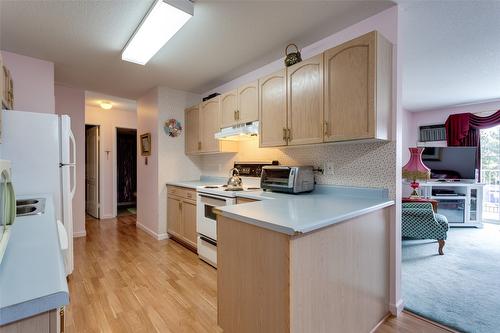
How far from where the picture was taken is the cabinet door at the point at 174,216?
3.52 m

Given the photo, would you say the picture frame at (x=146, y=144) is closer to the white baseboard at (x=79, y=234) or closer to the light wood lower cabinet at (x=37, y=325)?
the white baseboard at (x=79, y=234)

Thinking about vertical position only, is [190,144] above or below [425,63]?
below

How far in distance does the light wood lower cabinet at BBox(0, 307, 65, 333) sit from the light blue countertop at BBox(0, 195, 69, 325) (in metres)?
0.02

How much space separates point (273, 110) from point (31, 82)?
8.99 ft

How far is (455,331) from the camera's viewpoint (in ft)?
5.64

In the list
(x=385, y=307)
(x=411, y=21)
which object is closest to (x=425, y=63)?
(x=411, y=21)

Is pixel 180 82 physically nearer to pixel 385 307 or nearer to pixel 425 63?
pixel 425 63

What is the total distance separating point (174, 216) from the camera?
3.64 meters

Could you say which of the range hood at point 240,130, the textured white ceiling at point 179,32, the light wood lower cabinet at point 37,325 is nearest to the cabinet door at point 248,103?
the range hood at point 240,130

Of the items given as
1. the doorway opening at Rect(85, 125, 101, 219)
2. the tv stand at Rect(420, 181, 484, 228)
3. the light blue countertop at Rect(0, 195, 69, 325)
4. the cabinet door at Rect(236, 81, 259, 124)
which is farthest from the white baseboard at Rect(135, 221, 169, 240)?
the tv stand at Rect(420, 181, 484, 228)

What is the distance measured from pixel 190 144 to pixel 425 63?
3373 millimetres

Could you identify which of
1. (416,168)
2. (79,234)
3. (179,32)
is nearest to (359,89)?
(179,32)

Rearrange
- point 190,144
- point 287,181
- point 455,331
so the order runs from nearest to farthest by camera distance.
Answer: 1. point 455,331
2. point 287,181
3. point 190,144

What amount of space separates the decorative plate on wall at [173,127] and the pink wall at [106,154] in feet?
7.28
